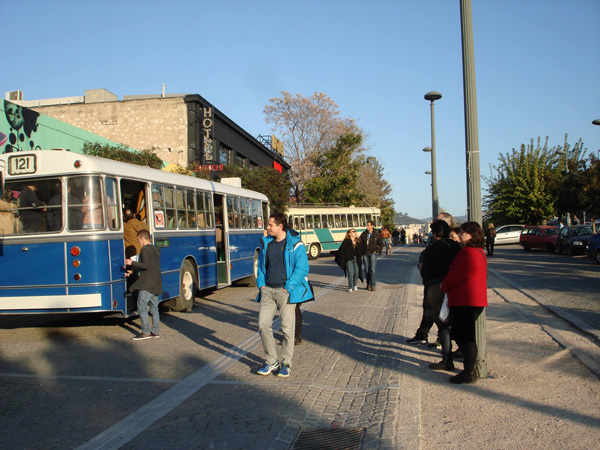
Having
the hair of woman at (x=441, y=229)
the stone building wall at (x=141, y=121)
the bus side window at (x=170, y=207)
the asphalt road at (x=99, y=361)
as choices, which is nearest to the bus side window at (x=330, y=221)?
the stone building wall at (x=141, y=121)

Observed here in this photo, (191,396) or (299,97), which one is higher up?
(299,97)

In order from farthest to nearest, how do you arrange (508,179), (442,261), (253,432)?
(508,179)
(442,261)
(253,432)

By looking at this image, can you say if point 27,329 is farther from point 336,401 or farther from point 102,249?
point 336,401

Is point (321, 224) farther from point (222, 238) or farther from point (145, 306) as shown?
point (145, 306)

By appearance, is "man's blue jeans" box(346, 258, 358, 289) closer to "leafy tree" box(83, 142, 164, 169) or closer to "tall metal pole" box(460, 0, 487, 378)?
"tall metal pole" box(460, 0, 487, 378)

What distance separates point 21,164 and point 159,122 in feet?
72.4

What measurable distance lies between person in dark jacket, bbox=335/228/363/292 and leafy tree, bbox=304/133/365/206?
79.2ft

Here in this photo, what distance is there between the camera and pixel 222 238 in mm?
13828

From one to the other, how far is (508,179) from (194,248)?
138 ft

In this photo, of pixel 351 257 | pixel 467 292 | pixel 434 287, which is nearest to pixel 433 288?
pixel 434 287

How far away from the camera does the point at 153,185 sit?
400 inches

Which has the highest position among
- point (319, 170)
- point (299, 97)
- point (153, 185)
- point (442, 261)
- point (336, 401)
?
point (299, 97)

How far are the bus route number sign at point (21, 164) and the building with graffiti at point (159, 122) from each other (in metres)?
19.3

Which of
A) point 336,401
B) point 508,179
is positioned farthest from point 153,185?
point 508,179
